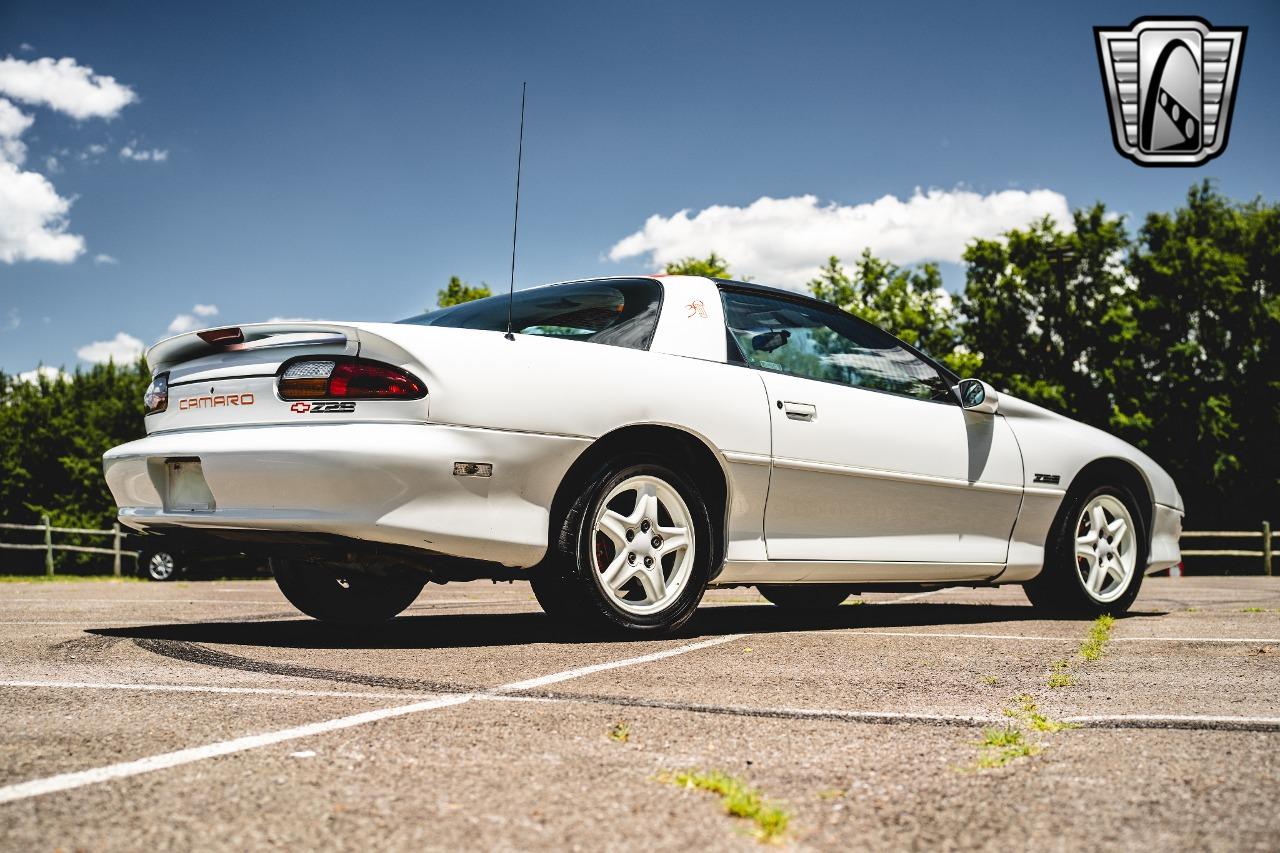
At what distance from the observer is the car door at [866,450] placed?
5156mm

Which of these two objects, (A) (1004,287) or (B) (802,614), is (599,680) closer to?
(B) (802,614)

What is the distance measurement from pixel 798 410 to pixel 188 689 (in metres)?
2.85

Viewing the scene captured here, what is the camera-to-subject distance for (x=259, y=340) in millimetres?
4500

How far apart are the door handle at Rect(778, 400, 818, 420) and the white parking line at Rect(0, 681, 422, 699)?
2.43m

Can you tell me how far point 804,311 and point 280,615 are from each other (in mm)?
3293

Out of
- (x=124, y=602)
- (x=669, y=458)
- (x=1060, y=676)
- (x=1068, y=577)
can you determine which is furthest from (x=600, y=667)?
(x=124, y=602)

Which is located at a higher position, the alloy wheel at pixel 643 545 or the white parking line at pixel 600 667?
the alloy wheel at pixel 643 545

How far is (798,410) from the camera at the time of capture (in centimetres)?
516

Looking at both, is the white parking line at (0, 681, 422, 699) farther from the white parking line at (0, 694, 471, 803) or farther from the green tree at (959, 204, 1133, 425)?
the green tree at (959, 204, 1133, 425)

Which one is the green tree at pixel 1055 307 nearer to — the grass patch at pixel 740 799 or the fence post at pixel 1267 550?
the fence post at pixel 1267 550

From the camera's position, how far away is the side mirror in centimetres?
600

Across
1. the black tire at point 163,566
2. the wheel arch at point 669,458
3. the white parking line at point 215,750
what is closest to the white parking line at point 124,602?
the wheel arch at point 669,458

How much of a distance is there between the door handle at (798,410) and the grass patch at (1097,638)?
4.80 feet

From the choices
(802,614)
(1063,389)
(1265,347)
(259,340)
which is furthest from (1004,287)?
(259,340)
